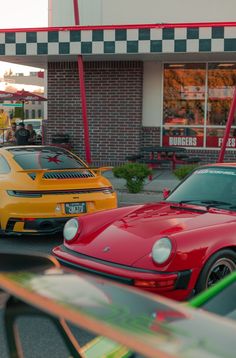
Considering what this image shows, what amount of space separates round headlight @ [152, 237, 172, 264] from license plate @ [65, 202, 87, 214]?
2.85 m

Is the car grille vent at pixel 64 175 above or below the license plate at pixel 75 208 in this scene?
above

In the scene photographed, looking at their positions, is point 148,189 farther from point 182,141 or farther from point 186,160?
point 182,141

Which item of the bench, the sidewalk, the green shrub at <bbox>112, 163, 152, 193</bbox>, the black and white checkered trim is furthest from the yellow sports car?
the bench

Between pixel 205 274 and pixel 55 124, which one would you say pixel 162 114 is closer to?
pixel 55 124

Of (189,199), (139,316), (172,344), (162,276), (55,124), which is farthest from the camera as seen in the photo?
(55,124)

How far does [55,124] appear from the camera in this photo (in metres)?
15.1

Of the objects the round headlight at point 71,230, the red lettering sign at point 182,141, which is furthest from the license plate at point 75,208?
the red lettering sign at point 182,141

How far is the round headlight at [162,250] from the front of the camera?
13.5 ft

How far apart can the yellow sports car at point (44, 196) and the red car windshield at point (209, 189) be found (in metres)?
1.78

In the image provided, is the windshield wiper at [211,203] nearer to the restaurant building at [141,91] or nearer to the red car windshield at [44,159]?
the red car windshield at [44,159]

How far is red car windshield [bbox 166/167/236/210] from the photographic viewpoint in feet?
16.8

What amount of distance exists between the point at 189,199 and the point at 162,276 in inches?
54.4

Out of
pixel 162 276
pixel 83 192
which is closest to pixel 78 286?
pixel 162 276

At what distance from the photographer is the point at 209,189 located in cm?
529
